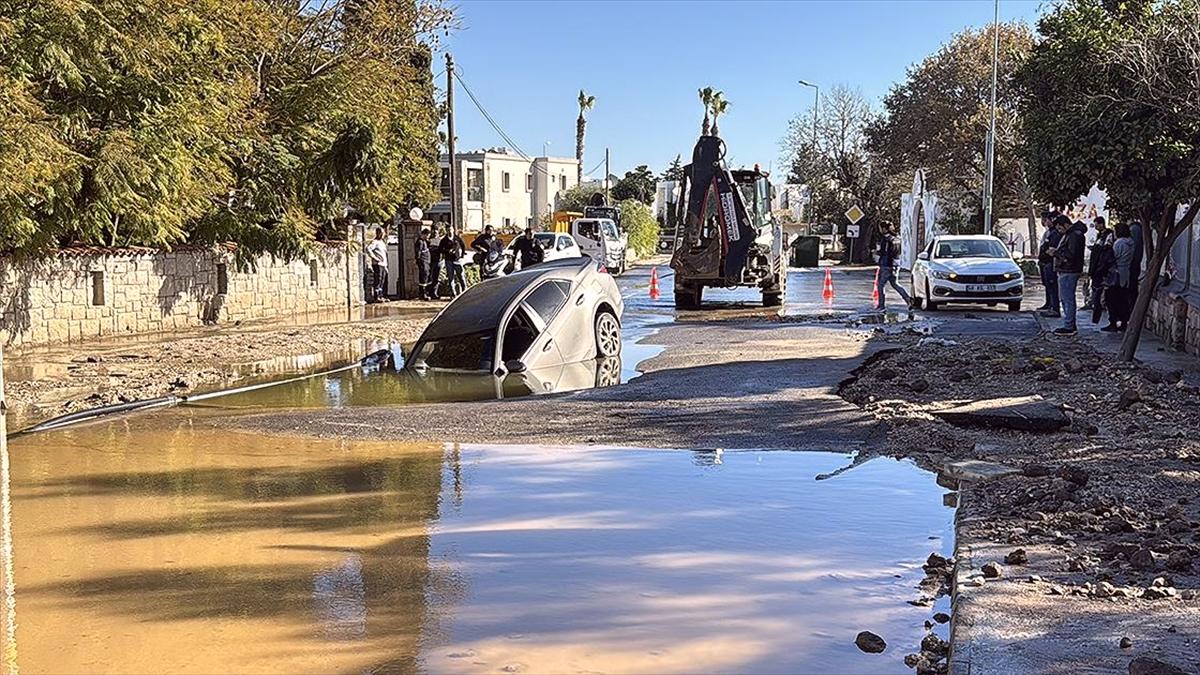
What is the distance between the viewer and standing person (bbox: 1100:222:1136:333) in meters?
19.2

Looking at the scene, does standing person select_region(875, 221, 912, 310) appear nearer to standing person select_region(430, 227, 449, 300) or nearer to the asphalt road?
the asphalt road

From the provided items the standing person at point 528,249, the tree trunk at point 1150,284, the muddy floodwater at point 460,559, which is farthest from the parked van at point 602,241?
the muddy floodwater at point 460,559

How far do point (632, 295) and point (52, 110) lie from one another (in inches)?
676

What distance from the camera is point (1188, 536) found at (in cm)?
682

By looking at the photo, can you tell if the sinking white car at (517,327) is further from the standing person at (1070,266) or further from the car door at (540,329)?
the standing person at (1070,266)

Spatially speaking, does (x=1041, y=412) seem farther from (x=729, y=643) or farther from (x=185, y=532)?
(x=185, y=532)

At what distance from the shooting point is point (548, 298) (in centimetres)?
1568

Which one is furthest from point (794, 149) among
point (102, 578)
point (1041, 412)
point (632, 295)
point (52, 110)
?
point (102, 578)

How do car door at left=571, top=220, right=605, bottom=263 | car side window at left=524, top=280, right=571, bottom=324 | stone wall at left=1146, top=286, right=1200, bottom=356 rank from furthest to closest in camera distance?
1. car door at left=571, top=220, right=605, bottom=263
2. stone wall at left=1146, top=286, right=1200, bottom=356
3. car side window at left=524, top=280, right=571, bottom=324

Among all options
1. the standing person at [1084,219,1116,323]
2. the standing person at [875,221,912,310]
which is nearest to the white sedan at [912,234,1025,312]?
the standing person at [875,221,912,310]

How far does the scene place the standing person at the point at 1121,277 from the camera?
1922 centimetres

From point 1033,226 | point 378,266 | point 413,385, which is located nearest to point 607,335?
point 413,385

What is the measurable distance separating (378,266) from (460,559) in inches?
964

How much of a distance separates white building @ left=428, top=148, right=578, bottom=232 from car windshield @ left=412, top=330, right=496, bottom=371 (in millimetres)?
58274
